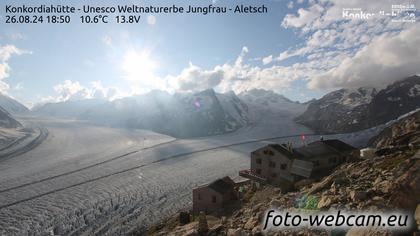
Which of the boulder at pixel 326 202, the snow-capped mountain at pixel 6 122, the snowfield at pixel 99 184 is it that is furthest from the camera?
the snow-capped mountain at pixel 6 122

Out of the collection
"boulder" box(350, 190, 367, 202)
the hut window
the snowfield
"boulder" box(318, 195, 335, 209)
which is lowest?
the snowfield

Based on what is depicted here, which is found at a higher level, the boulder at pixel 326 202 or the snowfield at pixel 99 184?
the boulder at pixel 326 202

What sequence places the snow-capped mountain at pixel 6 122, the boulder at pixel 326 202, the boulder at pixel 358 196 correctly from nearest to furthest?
the boulder at pixel 358 196
the boulder at pixel 326 202
the snow-capped mountain at pixel 6 122

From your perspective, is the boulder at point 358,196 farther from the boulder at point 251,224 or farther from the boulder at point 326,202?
the boulder at point 251,224

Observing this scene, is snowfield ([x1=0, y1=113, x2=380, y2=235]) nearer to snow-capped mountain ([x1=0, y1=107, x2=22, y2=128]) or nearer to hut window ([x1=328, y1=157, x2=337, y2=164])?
hut window ([x1=328, y1=157, x2=337, y2=164])

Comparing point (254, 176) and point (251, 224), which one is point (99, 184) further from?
point (251, 224)

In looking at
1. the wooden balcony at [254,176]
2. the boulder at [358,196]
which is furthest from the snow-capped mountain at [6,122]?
the boulder at [358,196]

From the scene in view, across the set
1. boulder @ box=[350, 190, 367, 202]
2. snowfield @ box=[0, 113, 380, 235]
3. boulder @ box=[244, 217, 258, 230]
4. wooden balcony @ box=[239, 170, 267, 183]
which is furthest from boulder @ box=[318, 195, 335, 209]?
wooden balcony @ box=[239, 170, 267, 183]

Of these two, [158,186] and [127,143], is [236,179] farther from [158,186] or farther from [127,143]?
[127,143]

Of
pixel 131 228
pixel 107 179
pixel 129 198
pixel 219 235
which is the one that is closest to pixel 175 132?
pixel 107 179

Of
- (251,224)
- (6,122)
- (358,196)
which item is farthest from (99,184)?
(6,122)
